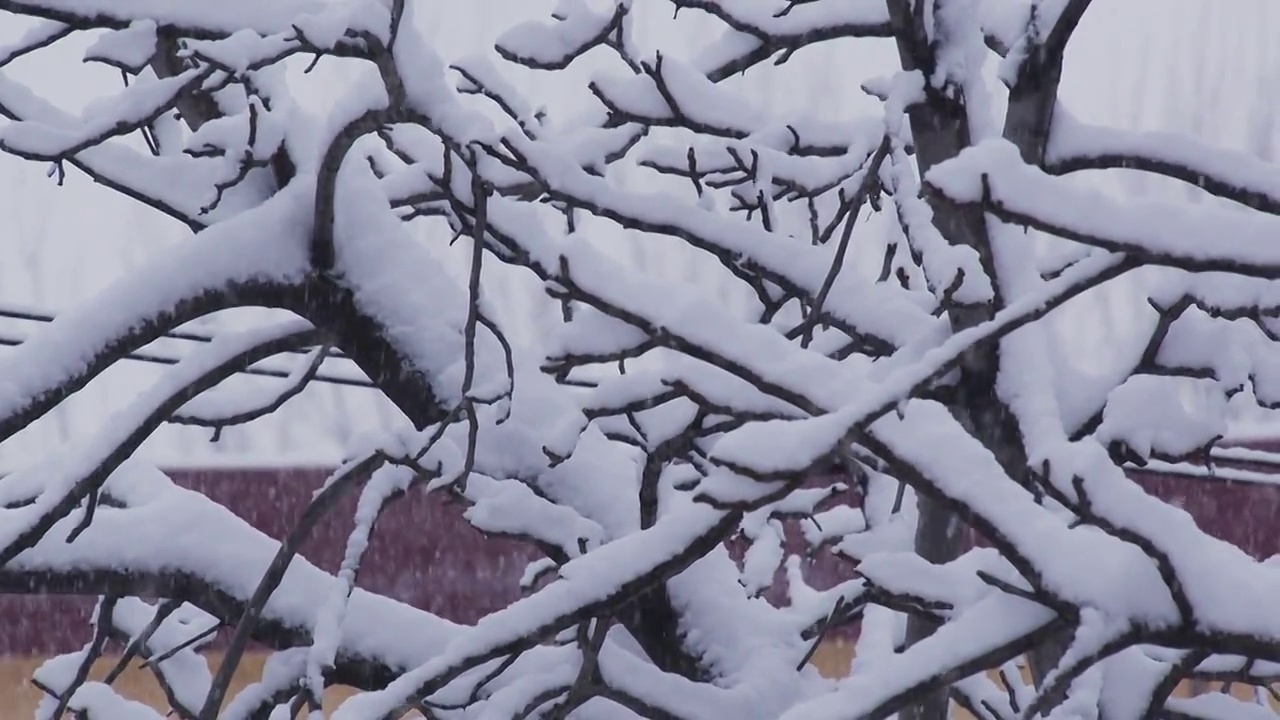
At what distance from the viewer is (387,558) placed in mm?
7027

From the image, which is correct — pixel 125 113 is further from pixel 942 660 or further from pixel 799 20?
pixel 942 660

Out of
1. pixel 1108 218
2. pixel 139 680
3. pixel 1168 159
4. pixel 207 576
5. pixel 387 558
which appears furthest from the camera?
pixel 139 680

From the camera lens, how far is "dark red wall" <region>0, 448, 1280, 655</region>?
22.5ft

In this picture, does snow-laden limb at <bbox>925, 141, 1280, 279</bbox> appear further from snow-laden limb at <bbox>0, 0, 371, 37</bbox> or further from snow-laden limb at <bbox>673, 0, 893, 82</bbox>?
snow-laden limb at <bbox>0, 0, 371, 37</bbox>

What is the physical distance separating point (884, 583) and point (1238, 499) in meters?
5.76

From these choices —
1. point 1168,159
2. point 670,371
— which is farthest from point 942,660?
point 1168,159

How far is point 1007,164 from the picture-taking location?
1.21m

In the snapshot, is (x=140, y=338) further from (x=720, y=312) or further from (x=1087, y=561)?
(x=1087, y=561)

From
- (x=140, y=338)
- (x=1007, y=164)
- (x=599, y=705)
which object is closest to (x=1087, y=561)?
(x=1007, y=164)

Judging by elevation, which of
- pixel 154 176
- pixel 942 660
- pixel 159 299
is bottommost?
pixel 942 660

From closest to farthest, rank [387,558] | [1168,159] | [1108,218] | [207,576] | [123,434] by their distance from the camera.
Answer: [1108,218] < [1168,159] < [123,434] < [207,576] < [387,558]

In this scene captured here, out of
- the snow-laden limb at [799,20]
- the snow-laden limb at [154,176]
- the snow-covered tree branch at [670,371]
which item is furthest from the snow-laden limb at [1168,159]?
the snow-laden limb at [154,176]

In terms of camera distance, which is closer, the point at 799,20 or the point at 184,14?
the point at 184,14

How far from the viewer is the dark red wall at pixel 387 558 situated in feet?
22.5
